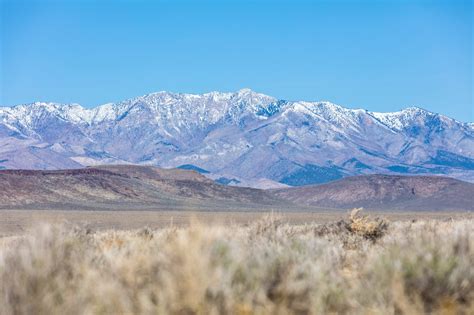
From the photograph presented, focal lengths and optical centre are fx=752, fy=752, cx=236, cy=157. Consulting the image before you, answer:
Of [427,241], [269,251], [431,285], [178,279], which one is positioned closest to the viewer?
[178,279]

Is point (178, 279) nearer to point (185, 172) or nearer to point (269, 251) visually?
point (269, 251)

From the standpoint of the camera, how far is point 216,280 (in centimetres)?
862

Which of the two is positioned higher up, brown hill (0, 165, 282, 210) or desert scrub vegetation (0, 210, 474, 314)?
brown hill (0, 165, 282, 210)

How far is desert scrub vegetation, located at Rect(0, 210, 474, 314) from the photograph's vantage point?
8.42 metres

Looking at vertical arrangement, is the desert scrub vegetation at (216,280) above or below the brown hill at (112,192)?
below

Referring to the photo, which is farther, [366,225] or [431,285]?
[366,225]

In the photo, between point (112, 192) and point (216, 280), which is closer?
point (216, 280)

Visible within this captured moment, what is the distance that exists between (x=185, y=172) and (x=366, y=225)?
16919 cm

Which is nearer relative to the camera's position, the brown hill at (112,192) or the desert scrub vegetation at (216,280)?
the desert scrub vegetation at (216,280)

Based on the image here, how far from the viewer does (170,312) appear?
8352 millimetres

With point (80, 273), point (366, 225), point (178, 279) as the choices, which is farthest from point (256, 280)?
point (366, 225)

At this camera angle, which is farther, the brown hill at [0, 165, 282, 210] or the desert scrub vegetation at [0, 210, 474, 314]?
the brown hill at [0, 165, 282, 210]

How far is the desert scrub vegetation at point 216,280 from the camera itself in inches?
332

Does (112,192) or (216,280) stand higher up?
(112,192)
